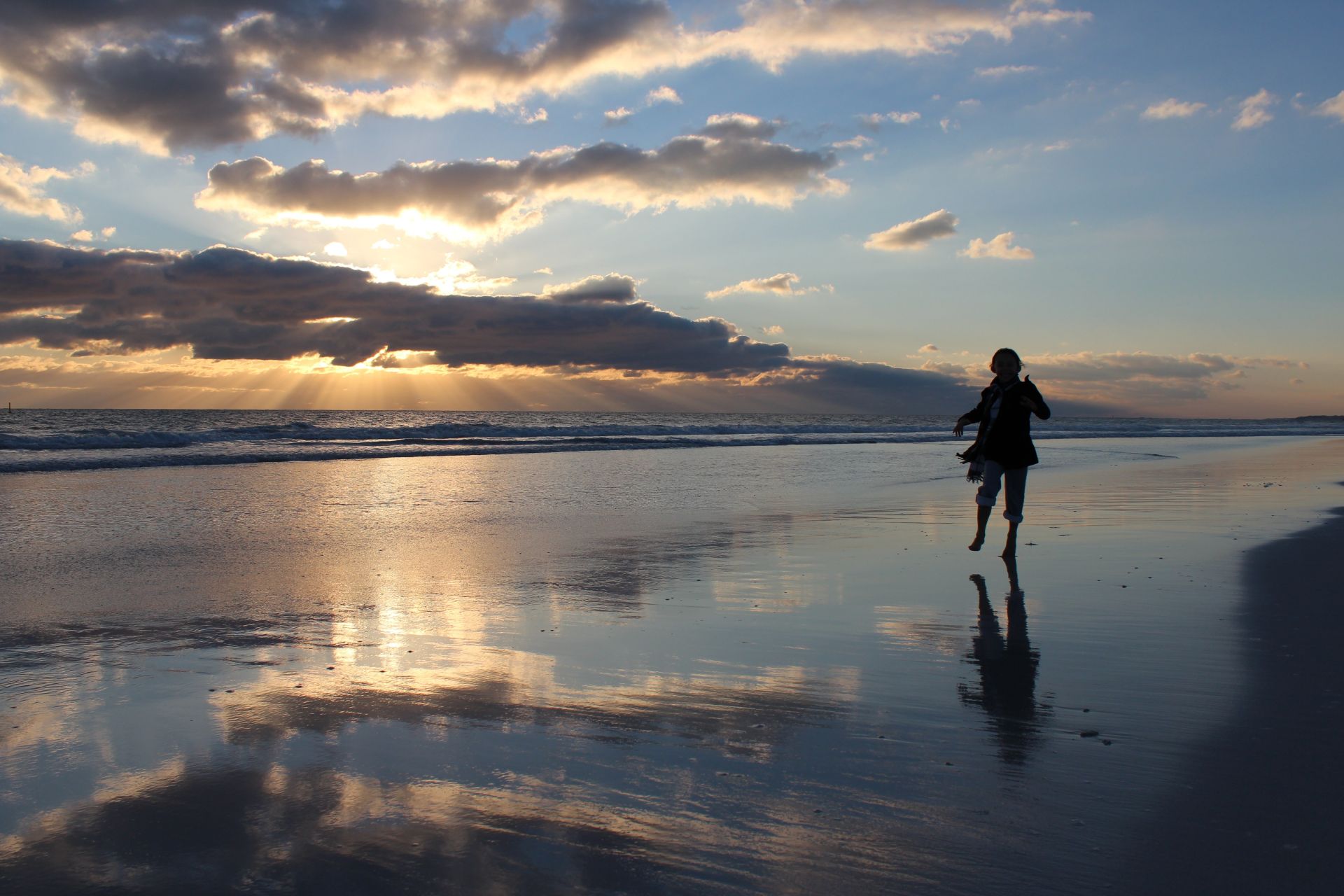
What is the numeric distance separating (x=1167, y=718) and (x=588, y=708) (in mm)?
2400

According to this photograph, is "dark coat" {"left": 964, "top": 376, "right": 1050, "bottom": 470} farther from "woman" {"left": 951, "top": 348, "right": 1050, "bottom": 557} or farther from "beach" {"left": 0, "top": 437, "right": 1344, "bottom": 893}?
"beach" {"left": 0, "top": 437, "right": 1344, "bottom": 893}

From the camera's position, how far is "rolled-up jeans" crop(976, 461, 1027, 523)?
7719mm

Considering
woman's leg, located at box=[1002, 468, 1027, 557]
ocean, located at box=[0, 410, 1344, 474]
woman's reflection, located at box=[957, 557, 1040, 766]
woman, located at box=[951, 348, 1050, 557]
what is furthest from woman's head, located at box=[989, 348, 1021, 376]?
ocean, located at box=[0, 410, 1344, 474]

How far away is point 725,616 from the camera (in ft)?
17.7

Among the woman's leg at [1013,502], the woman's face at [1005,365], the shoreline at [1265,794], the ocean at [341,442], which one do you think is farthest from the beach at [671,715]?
the ocean at [341,442]

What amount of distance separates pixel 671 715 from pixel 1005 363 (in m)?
5.64

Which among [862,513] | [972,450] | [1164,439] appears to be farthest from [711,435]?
[972,450]

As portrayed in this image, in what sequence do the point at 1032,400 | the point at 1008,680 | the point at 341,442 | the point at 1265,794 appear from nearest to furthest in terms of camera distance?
the point at 1265,794 → the point at 1008,680 → the point at 1032,400 → the point at 341,442

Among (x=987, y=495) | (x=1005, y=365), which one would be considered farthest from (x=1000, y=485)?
(x=1005, y=365)

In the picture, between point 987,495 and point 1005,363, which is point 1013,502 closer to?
point 987,495

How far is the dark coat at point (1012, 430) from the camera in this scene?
766cm

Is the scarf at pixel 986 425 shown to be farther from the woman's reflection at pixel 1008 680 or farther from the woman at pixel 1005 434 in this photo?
the woman's reflection at pixel 1008 680

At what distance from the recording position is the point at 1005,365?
7.85 meters

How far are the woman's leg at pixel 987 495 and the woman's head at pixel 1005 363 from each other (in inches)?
33.7
